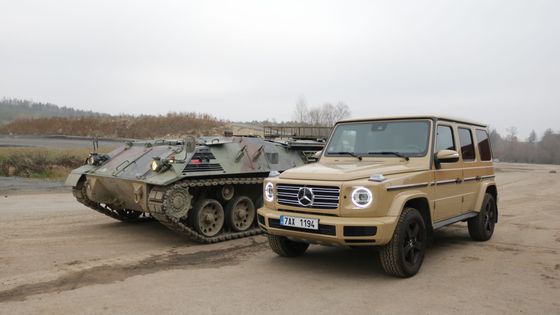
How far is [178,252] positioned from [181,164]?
1.43 metres

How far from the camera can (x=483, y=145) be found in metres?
8.66

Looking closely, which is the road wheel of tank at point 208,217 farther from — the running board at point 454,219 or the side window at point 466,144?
the side window at point 466,144

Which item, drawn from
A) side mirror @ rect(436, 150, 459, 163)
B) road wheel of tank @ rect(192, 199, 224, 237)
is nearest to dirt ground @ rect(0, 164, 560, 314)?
road wheel of tank @ rect(192, 199, 224, 237)

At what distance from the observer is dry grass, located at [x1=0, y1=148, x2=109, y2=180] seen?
21453 millimetres

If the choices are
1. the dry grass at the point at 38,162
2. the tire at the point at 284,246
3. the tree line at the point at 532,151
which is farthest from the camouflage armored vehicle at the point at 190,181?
the tree line at the point at 532,151

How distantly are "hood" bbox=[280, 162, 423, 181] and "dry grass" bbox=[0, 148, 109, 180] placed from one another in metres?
17.2

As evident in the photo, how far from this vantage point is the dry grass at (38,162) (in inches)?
845

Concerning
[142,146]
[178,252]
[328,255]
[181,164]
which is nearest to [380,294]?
[328,255]

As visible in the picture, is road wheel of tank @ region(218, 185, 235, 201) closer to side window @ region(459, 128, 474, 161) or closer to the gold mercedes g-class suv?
the gold mercedes g-class suv

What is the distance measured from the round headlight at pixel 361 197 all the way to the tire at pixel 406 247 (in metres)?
0.52

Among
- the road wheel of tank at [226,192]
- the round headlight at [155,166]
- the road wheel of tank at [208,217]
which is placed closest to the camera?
the round headlight at [155,166]

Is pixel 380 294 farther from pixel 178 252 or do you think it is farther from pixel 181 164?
pixel 181 164

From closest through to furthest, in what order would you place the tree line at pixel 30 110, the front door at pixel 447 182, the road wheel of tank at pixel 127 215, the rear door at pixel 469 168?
the front door at pixel 447 182 → the rear door at pixel 469 168 → the road wheel of tank at pixel 127 215 → the tree line at pixel 30 110

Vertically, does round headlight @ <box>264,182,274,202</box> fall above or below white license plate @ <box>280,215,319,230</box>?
above
